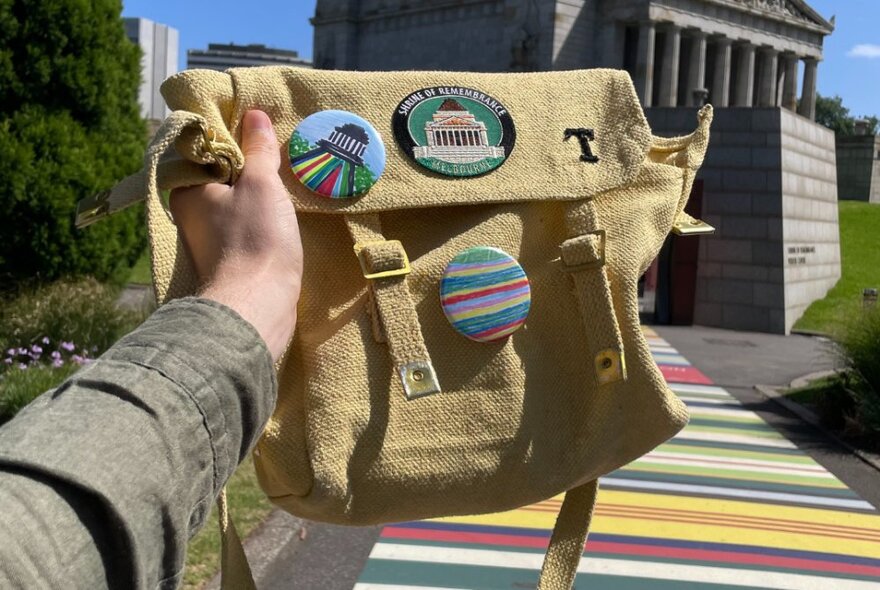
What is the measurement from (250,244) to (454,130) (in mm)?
624

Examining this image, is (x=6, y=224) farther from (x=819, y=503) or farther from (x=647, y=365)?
(x=647, y=365)

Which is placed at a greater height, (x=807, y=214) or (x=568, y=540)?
(x=807, y=214)

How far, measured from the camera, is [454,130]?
6.25ft

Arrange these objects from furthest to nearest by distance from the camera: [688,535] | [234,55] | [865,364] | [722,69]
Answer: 1. [234,55]
2. [722,69]
3. [865,364]
4. [688,535]

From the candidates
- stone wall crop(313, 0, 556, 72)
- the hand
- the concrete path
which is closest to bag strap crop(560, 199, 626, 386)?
the hand

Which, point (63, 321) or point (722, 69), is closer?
point (63, 321)

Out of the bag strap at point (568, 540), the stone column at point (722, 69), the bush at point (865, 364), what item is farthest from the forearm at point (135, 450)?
the stone column at point (722, 69)

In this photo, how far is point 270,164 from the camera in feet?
5.31

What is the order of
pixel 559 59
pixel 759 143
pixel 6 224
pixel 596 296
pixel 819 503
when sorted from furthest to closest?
pixel 559 59 < pixel 759 143 < pixel 6 224 < pixel 819 503 < pixel 596 296

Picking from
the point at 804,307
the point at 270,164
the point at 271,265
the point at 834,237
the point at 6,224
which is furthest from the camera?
the point at 834,237

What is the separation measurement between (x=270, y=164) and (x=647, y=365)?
2.91ft

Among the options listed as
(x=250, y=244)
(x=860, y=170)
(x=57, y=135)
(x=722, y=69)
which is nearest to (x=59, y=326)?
(x=57, y=135)

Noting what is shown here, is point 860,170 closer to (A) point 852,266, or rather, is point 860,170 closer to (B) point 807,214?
(A) point 852,266

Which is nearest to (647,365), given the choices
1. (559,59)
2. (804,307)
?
(804,307)
